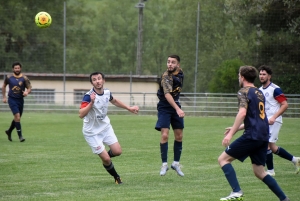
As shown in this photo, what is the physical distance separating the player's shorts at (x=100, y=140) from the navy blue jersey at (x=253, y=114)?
2541 millimetres

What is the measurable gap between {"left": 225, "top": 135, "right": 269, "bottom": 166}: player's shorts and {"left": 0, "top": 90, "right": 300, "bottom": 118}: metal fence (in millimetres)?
18201

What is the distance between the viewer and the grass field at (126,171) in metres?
7.99

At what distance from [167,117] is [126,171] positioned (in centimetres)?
118

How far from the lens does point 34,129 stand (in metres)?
19.2

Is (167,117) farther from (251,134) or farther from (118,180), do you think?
(251,134)

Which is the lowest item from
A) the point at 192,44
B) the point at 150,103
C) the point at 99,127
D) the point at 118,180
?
the point at 150,103

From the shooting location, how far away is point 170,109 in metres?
9.83

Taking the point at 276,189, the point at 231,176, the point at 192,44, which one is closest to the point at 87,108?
the point at 231,176

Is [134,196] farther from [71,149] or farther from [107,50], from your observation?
[107,50]

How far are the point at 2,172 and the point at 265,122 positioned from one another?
188 inches

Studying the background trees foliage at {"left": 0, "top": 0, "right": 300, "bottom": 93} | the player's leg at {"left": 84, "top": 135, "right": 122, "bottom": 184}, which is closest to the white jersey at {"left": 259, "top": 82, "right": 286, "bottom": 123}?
the player's leg at {"left": 84, "top": 135, "right": 122, "bottom": 184}

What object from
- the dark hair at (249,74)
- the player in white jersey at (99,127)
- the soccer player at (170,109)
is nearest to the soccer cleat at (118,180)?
the player in white jersey at (99,127)

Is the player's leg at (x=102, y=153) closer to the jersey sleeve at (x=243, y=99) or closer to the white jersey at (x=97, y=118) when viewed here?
the white jersey at (x=97, y=118)

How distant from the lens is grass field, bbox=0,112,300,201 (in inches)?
315
